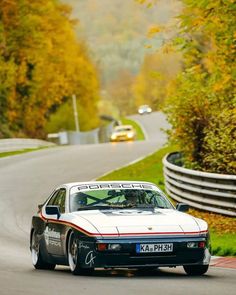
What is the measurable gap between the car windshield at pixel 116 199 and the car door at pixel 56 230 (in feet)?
0.98

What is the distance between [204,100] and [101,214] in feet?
48.9

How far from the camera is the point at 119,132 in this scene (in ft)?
285

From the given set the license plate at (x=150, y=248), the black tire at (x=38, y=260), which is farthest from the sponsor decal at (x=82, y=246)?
the black tire at (x=38, y=260)

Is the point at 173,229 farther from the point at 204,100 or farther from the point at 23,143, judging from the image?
the point at 23,143

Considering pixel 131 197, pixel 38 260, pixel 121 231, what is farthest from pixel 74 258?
pixel 38 260

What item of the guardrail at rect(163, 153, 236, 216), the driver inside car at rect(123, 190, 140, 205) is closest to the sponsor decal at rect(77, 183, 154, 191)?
the driver inside car at rect(123, 190, 140, 205)

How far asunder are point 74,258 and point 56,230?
107 cm

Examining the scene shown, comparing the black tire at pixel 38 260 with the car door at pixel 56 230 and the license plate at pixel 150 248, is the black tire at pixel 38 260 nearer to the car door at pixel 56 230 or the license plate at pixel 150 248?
the car door at pixel 56 230

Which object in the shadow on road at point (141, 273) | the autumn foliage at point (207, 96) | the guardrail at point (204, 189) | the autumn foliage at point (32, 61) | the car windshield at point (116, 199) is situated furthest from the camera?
the autumn foliage at point (32, 61)

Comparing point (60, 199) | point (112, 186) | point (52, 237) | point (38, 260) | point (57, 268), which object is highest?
point (112, 186)

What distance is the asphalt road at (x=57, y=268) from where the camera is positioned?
11578 mm

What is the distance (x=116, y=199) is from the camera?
14062 mm

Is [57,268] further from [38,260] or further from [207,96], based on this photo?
[207,96]

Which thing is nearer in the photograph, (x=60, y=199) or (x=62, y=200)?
(x=62, y=200)
